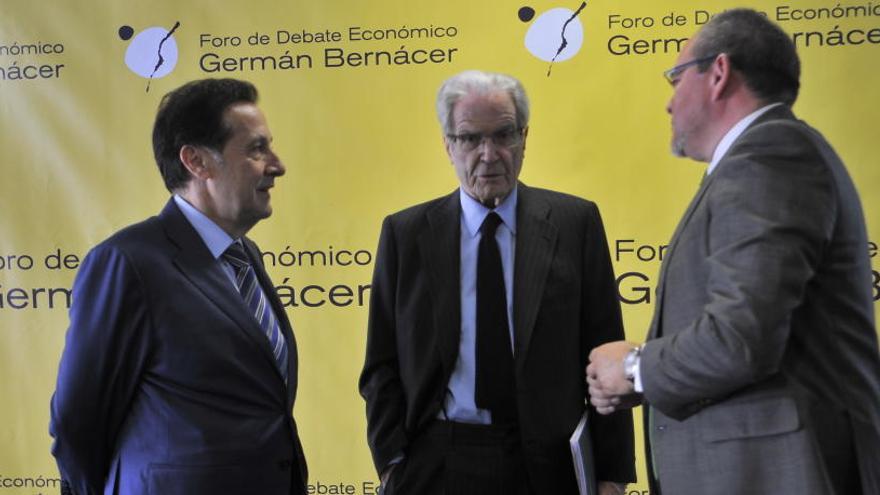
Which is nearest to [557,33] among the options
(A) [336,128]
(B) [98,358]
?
(A) [336,128]

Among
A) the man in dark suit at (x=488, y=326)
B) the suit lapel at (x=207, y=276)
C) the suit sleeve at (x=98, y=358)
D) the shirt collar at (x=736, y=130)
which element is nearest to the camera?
the shirt collar at (x=736, y=130)

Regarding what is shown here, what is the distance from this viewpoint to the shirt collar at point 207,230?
214cm

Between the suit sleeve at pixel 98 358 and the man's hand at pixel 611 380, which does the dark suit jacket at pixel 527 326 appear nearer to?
the man's hand at pixel 611 380

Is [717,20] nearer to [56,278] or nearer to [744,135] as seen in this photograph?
[744,135]

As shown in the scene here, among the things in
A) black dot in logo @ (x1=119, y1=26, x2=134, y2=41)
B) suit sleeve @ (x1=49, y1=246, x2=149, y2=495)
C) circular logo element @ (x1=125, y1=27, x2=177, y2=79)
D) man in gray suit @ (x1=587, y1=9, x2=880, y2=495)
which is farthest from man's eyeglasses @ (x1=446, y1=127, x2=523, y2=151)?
black dot in logo @ (x1=119, y1=26, x2=134, y2=41)

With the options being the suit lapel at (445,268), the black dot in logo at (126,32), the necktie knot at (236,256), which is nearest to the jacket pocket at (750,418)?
the suit lapel at (445,268)

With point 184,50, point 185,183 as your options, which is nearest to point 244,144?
point 185,183

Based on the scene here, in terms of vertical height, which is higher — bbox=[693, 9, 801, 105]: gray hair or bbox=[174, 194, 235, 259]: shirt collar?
bbox=[693, 9, 801, 105]: gray hair

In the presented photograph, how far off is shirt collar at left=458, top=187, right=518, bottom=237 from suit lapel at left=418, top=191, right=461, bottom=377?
1.4 inches

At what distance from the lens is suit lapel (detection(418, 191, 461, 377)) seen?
2.30 meters

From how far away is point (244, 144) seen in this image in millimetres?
2225

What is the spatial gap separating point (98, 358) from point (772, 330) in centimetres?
140

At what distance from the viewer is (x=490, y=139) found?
2342 millimetres

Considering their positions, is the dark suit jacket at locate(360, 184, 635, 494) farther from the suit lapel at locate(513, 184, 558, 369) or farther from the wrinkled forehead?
the wrinkled forehead
